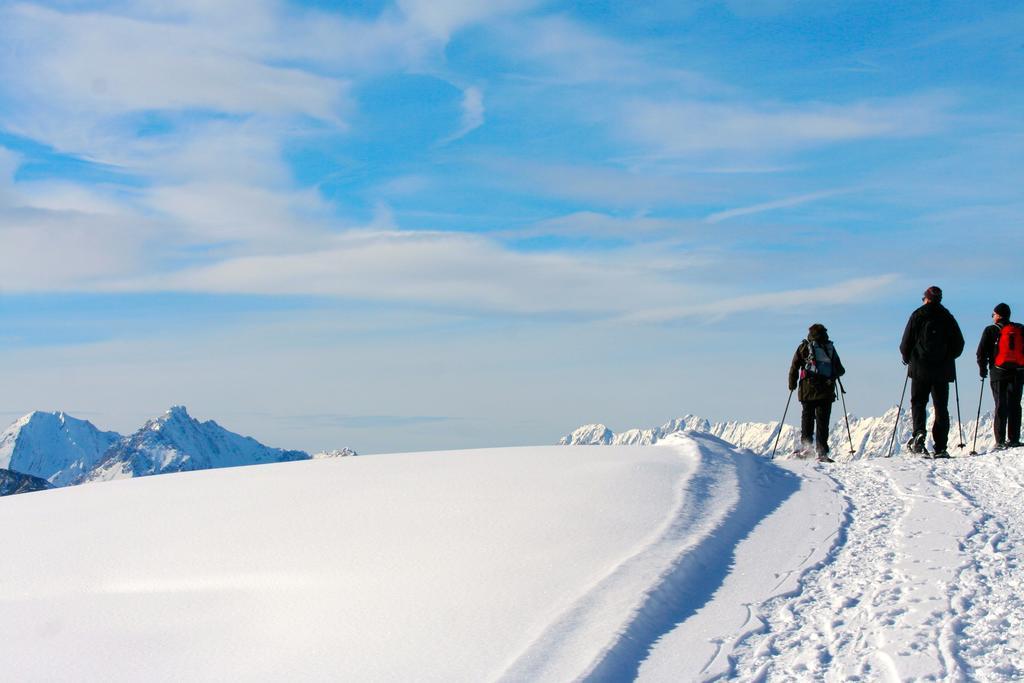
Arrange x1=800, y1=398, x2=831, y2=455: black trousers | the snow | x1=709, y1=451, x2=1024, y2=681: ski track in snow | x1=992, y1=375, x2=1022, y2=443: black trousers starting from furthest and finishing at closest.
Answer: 1. x1=992, y1=375, x2=1022, y2=443: black trousers
2. x1=800, y1=398, x2=831, y2=455: black trousers
3. the snow
4. x1=709, y1=451, x2=1024, y2=681: ski track in snow

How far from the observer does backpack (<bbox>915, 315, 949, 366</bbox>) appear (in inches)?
521

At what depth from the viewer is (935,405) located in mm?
13422

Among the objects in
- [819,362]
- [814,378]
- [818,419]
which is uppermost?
[819,362]

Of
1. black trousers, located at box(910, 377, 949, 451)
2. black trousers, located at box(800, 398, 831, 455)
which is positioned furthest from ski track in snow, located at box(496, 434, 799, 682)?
black trousers, located at box(910, 377, 949, 451)

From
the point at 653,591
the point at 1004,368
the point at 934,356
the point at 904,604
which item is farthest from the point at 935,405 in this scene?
the point at 653,591

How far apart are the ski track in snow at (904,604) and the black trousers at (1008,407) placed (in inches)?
202

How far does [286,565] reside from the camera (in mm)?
7559

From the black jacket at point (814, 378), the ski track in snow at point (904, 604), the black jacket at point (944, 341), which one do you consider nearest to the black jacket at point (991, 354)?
the black jacket at point (944, 341)

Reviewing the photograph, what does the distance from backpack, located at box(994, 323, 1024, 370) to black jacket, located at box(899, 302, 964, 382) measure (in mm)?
901

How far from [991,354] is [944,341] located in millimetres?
1447

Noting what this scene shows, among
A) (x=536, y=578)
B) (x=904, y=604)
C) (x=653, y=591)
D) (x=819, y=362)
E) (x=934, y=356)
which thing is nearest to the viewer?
(x=904, y=604)

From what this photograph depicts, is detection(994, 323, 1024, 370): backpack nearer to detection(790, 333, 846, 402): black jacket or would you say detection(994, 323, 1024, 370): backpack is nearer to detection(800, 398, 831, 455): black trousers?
detection(790, 333, 846, 402): black jacket

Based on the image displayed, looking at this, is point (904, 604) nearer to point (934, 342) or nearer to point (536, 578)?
point (536, 578)

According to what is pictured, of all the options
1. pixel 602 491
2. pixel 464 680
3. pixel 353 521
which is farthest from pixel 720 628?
pixel 353 521
